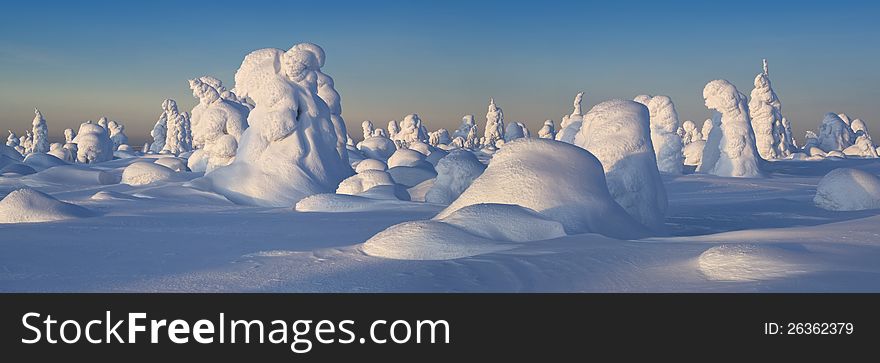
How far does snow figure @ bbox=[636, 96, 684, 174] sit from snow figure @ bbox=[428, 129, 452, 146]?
5115cm

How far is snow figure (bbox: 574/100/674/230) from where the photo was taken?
11336 millimetres

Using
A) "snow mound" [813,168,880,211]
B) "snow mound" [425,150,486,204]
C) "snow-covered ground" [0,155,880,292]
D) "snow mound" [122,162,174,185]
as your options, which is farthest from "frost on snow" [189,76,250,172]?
"snow mound" [813,168,880,211]

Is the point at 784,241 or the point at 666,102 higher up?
the point at 666,102

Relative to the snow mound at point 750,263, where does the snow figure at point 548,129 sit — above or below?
above

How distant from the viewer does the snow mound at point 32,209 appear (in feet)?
32.2

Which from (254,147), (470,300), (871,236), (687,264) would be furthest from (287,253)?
(254,147)

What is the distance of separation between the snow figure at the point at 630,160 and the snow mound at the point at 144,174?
1497 centimetres

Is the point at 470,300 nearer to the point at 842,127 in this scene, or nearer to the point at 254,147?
the point at 254,147

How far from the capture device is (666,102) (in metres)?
27.9

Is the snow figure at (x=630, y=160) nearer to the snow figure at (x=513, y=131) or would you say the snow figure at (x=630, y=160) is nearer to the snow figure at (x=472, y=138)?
the snow figure at (x=513, y=131)

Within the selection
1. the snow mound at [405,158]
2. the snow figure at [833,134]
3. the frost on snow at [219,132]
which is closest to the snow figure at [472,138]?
the snow figure at [833,134]

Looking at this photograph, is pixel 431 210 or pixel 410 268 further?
pixel 431 210

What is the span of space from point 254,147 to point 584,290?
12.9m

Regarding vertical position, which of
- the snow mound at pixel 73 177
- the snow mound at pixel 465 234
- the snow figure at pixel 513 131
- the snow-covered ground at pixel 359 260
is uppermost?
the snow figure at pixel 513 131
